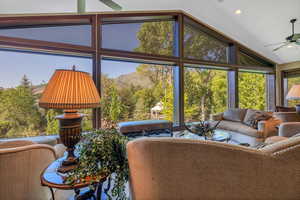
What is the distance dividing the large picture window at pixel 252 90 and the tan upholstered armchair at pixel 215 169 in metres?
5.61

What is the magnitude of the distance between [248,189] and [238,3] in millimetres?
4933

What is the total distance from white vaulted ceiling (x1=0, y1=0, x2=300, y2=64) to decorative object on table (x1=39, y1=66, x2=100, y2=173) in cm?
242

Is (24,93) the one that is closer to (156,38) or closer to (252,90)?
(156,38)

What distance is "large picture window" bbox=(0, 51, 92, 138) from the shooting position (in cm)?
285

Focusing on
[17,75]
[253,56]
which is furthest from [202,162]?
[253,56]

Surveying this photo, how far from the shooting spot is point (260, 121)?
336cm

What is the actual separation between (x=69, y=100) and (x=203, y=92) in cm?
453

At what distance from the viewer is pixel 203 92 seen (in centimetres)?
507

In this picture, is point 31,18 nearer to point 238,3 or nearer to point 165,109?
point 165,109

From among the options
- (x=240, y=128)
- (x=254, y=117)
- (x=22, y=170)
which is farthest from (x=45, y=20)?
(x=254, y=117)

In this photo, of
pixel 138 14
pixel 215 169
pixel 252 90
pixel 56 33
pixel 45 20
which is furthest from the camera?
pixel 252 90

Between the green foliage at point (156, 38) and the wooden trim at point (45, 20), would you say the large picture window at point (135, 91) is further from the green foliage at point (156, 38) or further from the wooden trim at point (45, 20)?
the wooden trim at point (45, 20)

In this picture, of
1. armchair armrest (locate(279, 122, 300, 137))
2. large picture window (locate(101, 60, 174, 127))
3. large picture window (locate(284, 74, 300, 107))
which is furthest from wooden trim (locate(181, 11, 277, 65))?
armchair armrest (locate(279, 122, 300, 137))

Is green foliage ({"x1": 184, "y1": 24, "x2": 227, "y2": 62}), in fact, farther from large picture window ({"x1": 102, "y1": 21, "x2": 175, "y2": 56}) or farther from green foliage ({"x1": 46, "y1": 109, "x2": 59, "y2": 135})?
green foliage ({"x1": 46, "y1": 109, "x2": 59, "y2": 135})
